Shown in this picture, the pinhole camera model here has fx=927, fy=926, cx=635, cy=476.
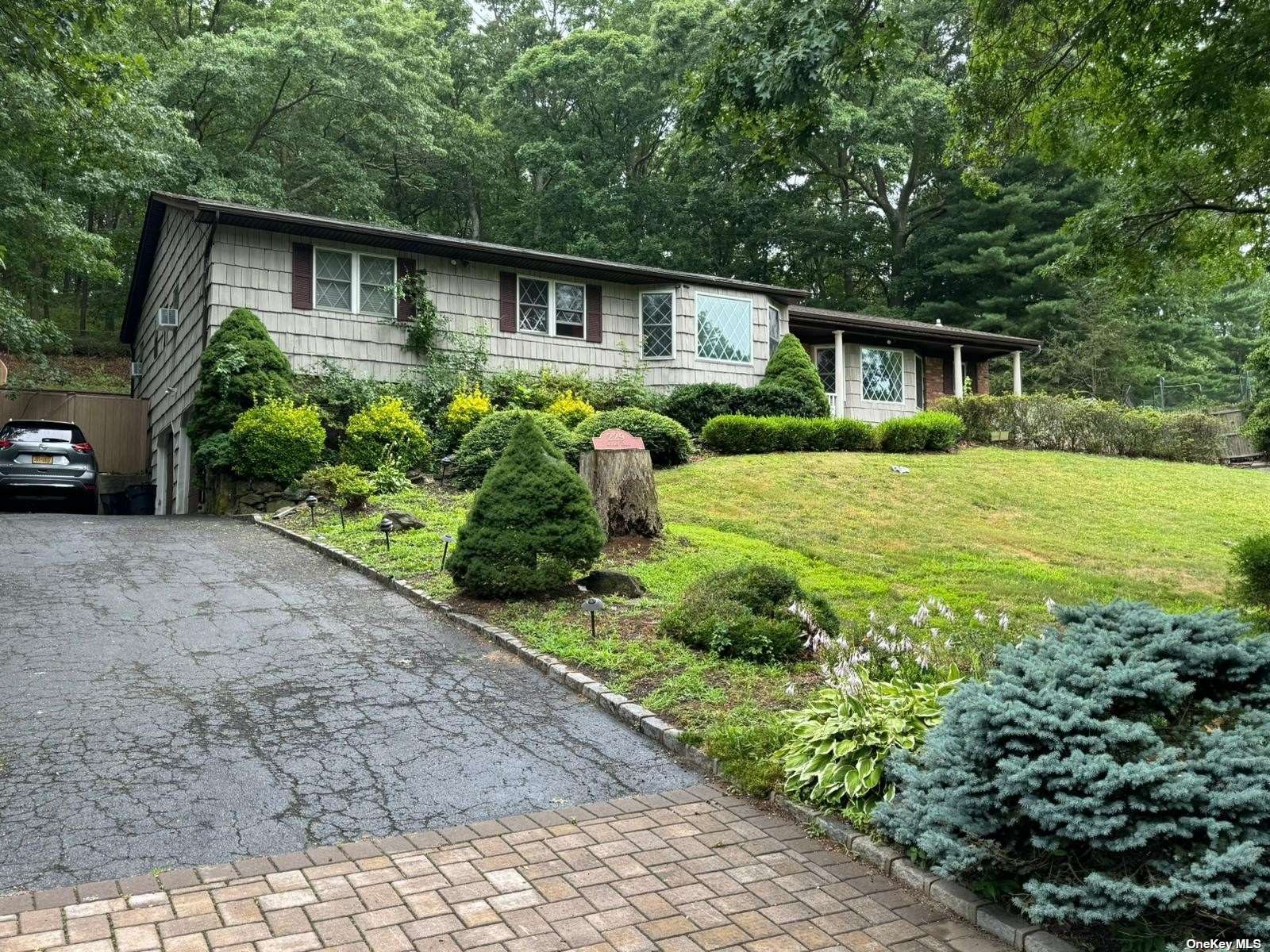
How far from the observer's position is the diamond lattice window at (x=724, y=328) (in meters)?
21.2

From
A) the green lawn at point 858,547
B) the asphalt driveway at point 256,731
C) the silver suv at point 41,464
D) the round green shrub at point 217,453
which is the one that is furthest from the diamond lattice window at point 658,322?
the asphalt driveway at point 256,731

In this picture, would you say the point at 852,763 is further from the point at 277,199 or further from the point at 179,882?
the point at 277,199

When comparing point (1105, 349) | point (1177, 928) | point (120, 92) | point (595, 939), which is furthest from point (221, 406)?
point (1105, 349)

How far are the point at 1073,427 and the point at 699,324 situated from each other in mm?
8821

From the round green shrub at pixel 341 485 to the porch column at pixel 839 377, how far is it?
1407cm

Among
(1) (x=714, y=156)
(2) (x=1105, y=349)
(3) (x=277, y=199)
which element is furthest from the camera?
(1) (x=714, y=156)

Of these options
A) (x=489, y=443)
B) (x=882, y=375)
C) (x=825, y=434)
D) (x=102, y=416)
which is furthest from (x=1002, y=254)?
(x=102, y=416)

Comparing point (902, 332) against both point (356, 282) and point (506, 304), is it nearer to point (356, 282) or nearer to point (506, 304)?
point (506, 304)

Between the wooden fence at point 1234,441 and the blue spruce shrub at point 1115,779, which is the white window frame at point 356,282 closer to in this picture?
the blue spruce shrub at point 1115,779

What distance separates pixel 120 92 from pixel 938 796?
12.1 meters

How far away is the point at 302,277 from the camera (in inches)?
675

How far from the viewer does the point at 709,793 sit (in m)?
4.75

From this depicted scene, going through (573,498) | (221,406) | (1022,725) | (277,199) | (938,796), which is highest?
(277,199)

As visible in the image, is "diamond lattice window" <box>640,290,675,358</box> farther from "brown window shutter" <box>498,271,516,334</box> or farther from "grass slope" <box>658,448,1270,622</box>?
"grass slope" <box>658,448,1270,622</box>
